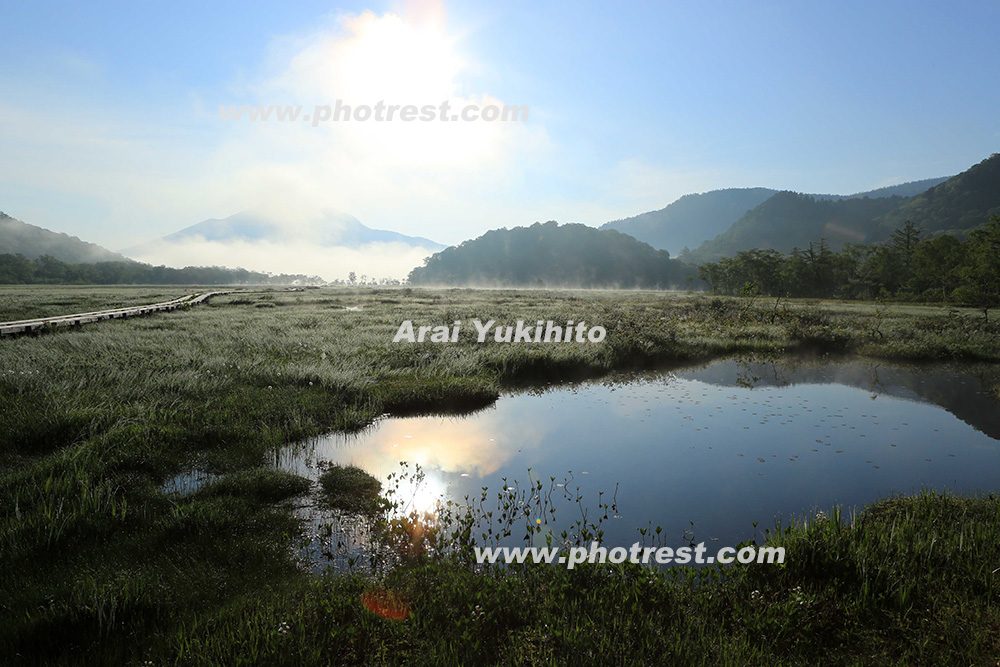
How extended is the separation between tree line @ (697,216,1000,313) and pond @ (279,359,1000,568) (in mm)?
34605

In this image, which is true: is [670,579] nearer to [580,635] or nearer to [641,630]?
[641,630]

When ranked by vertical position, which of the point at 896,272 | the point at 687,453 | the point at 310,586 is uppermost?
the point at 896,272

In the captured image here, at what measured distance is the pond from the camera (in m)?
7.58

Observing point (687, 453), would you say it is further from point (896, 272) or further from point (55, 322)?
point (896, 272)

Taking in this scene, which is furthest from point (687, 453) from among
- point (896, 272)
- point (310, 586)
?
point (896, 272)

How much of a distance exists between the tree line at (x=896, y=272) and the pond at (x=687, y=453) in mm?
34605

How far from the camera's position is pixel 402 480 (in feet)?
28.3

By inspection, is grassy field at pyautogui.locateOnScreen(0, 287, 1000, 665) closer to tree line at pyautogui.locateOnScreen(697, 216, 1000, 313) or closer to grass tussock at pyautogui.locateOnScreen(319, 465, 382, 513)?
grass tussock at pyautogui.locateOnScreen(319, 465, 382, 513)

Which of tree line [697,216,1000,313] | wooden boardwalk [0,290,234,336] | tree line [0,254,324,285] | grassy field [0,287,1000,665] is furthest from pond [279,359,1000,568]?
tree line [0,254,324,285]

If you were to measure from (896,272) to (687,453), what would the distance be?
11075 centimetres

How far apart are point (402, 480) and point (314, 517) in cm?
182

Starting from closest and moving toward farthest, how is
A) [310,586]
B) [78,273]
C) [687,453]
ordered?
[310,586], [687,453], [78,273]

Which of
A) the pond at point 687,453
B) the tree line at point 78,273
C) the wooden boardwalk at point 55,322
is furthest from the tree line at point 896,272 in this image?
the tree line at point 78,273

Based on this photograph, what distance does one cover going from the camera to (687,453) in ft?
33.4
